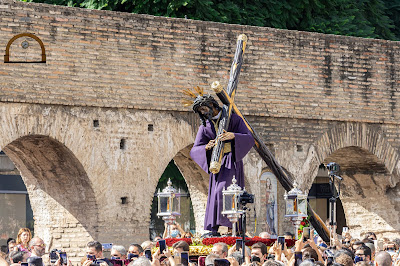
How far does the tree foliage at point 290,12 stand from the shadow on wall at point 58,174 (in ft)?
19.5

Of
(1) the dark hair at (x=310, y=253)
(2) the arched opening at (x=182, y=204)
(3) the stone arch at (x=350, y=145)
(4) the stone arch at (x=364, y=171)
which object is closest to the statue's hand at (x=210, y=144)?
(1) the dark hair at (x=310, y=253)

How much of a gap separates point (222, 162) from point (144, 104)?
16.3ft

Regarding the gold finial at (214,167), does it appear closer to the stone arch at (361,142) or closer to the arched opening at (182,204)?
the stone arch at (361,142)

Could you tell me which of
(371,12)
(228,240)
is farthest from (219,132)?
(371,12)

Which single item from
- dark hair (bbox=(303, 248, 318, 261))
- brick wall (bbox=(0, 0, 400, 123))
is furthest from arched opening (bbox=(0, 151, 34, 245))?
dark hair (bbox=(303, 248, 318, 261))

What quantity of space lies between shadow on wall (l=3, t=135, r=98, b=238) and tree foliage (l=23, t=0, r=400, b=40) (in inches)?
234

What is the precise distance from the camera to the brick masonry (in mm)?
17844

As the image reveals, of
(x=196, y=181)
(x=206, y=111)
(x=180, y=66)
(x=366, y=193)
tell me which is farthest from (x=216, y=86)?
(x=366, y=193)

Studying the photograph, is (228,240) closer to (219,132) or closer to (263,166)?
(219,132)

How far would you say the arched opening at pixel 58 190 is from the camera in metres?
18.2

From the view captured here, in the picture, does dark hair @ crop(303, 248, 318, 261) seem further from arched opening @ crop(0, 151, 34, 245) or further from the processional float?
arched opening @ crop(0, 151, 34, 245)

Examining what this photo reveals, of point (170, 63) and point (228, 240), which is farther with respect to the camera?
point (170, 63)

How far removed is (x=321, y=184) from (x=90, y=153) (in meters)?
12.5

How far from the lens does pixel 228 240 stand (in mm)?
13000
